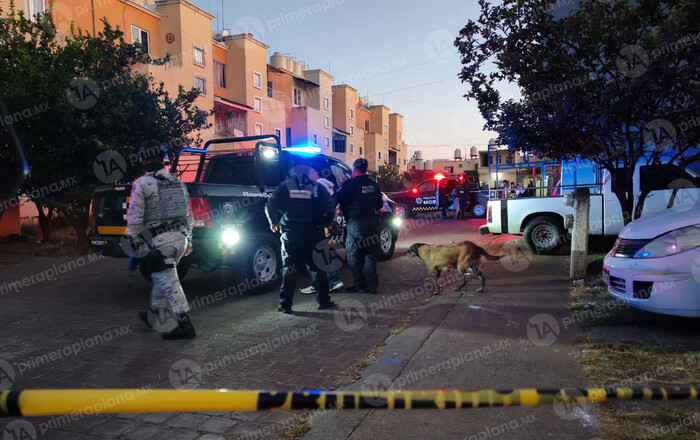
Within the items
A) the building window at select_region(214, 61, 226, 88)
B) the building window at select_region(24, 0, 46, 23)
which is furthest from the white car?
the building window at select_region(214, 61, 226, 88)

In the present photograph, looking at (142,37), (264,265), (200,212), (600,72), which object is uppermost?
(142,37)

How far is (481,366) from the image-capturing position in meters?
3.76

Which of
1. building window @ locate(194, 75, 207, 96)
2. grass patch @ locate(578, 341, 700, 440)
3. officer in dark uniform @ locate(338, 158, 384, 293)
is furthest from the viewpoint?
building window @ locate(194, 75, 207, 96)

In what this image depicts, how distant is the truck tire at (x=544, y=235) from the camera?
9672 millimetres

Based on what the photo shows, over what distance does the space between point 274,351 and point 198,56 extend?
Answer: 25.1 m

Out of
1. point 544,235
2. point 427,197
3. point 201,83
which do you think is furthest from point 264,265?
point 201,83

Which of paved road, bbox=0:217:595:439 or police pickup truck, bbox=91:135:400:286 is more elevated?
police pickup truck, bbox=91:135:400:286

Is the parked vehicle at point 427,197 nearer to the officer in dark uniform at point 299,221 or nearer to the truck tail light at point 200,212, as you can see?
the officer in dark uniform at point 299,221

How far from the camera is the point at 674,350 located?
391 centimetres

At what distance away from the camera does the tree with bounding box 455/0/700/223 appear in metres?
5.37

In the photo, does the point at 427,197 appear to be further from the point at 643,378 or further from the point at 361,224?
the point at 643,378

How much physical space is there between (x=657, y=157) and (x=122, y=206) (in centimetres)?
759

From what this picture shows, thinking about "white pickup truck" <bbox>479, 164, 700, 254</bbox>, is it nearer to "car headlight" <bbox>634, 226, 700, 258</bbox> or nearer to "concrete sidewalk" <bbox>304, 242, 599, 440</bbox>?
"concrete sidewalk" <bbox>304, 242, 599, 440</bbox>

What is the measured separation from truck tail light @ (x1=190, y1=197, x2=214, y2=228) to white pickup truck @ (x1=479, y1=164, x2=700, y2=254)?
234 inches
